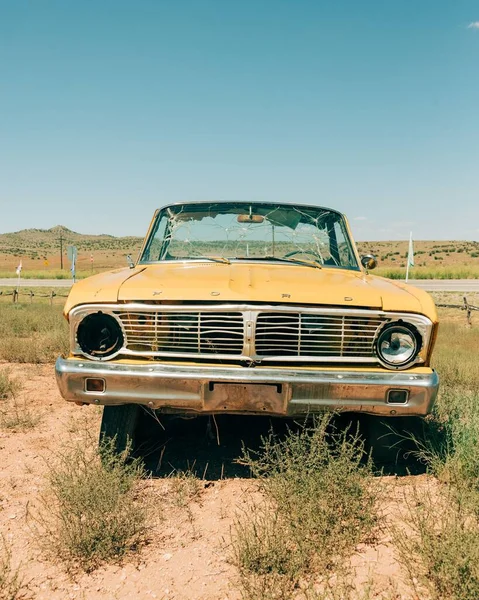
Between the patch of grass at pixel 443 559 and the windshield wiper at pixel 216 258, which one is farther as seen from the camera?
the windshield wiper at pixel 216 258

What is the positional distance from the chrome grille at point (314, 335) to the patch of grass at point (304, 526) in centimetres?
41

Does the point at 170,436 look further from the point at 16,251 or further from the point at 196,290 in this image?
the point at 16,251

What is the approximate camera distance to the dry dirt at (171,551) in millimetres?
2510

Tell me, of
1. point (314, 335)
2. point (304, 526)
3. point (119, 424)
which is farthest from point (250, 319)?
point (119, 424)

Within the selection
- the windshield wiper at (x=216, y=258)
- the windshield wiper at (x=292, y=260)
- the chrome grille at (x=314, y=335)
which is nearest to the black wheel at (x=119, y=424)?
the chrome grille at (x=314, y=335)

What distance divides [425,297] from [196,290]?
1414mm

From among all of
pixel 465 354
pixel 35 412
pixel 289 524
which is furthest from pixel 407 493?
pixel 465 354

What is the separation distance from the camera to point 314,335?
3213mm

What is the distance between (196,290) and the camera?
10.7 feet

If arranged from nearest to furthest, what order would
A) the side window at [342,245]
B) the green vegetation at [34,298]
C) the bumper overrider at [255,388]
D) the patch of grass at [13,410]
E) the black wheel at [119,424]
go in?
Result: the bumper overrider at [255,388], the black wheel at [119,424], the side window at [342,245], the patch of grass at [13,410], the green vegetation at [34,298]

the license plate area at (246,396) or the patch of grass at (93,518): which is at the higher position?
the license plate area at (246,396)

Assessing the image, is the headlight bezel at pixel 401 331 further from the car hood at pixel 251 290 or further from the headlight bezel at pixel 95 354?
the headlight bezel at pixel 95 354

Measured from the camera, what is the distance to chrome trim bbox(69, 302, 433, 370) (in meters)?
3.17

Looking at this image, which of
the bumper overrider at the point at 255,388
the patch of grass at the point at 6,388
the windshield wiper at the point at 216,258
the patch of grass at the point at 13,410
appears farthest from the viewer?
the patch of grass at the point at 6,388
